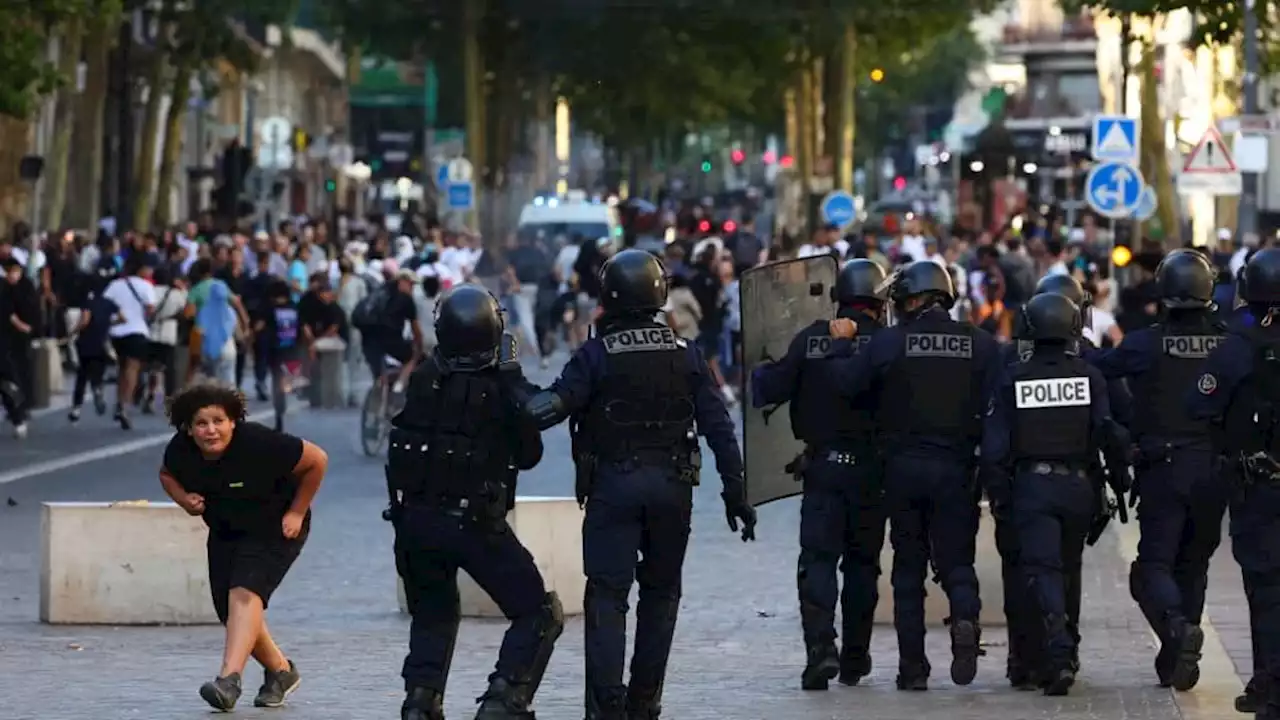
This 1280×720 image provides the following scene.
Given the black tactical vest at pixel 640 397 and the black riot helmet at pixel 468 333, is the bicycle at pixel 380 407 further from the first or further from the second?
the black riot helmet at pixel 468 333

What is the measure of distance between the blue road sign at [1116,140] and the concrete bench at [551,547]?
17320mm

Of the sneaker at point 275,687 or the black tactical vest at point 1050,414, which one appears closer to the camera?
the sneaker at point 275,687

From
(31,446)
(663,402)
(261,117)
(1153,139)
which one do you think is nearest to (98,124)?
(1153,139)

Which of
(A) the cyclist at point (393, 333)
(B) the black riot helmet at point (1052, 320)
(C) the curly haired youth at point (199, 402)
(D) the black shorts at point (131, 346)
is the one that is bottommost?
(D) the black shorts at point (131, 346)

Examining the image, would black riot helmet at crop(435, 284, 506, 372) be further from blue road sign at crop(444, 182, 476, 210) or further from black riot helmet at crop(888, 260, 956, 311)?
blue road sign at crop(444, 182, 476, 210)

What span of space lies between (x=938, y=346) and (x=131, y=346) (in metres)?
16.9

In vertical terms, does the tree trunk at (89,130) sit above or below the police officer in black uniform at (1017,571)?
above

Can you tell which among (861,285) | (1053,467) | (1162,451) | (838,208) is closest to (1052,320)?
(1053,467)

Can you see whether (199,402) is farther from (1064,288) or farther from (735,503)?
(1064,288)

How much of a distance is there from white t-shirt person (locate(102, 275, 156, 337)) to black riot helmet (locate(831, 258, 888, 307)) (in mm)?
16380

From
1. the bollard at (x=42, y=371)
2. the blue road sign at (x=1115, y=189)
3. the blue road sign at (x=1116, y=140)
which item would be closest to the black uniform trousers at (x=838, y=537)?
the bollard at (x=42, y=371)

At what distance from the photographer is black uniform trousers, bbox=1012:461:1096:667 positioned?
1120cm

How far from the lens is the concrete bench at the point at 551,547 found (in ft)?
45.3

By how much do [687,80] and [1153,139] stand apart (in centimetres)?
1567
